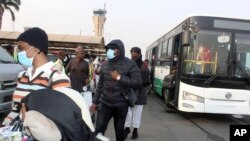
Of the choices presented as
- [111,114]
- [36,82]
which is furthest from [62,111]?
[111,114]

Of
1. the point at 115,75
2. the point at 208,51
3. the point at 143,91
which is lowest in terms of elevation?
the point at 143,91

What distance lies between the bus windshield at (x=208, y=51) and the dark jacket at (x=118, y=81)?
618 centimetres

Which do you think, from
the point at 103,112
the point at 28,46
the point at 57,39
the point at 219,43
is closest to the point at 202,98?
the point at 219,43

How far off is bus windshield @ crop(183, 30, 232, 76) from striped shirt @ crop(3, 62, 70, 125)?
892 centimetres

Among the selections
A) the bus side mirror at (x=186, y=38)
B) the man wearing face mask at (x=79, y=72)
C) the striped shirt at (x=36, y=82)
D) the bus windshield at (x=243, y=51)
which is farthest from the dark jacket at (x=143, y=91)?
the striped shirt at (x=36, y=82)

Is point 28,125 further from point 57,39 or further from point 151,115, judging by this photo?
point 57,39

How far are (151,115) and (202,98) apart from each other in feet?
7.15

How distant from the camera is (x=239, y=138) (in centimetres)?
545

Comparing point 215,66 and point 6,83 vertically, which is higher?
point 215,66

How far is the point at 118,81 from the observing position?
248 inches

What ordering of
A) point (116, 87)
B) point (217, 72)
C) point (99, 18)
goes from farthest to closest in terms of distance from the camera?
point (99, 18), point (217, 72), point (116, 87)

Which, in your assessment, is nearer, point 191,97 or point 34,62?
point 34,62

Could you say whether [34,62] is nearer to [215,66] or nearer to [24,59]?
[24,59]

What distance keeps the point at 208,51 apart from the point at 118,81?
21.3 ft
